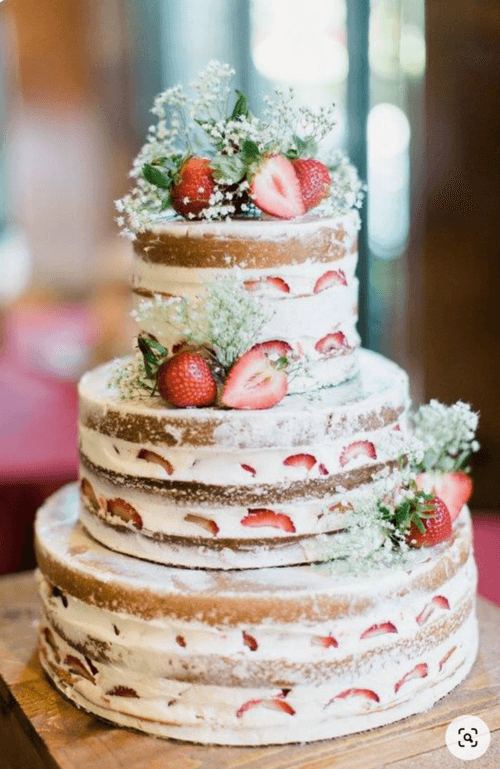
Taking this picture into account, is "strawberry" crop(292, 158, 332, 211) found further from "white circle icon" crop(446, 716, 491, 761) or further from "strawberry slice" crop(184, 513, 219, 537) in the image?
"white circle icon" crop(446, 716, 491, 761)

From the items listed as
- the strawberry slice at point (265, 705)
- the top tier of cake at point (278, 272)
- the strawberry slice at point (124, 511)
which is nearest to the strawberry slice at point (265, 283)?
the top tier of cake at point (278, 272)

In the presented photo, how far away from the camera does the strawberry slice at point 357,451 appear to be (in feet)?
7.27

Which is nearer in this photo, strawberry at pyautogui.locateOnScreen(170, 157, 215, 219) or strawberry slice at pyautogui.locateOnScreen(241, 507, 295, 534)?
strawberry slice at pyautogui.locateOnScreen(241, 507, 295, 534)

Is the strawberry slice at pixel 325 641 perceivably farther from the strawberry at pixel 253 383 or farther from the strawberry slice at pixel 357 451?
the strawberry at pixel 253 383

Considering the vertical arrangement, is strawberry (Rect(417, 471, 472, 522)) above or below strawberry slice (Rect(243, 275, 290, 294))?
below

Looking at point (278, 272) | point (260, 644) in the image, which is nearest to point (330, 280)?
point (278, 272)

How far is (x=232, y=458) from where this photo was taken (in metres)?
2.16

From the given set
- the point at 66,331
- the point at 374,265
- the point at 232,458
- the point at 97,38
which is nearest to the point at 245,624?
the point at 232,458

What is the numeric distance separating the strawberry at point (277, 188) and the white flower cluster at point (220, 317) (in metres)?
0.20

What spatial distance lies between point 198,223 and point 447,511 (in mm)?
913

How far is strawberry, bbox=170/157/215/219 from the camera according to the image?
2281 mm

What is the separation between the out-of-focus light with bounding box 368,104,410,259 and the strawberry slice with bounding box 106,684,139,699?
114 inches

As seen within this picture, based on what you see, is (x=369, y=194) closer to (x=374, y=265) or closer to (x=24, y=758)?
(x=374, y=265)

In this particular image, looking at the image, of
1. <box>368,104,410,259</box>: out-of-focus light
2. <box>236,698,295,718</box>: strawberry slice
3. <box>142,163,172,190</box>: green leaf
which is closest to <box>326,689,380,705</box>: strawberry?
<box>236,698,295,718</box>: strawberry slice
